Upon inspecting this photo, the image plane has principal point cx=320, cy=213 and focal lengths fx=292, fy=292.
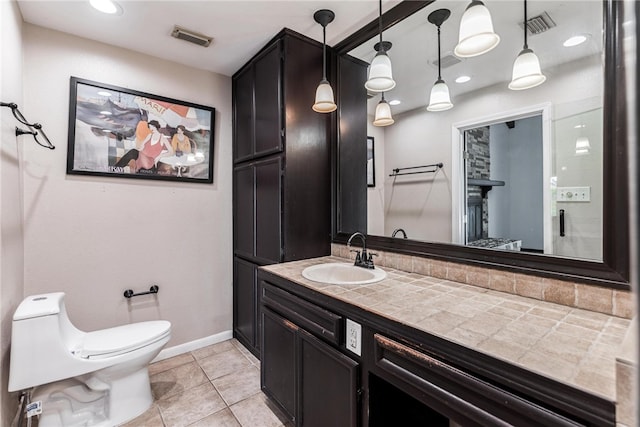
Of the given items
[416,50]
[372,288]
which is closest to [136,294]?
[372,288]

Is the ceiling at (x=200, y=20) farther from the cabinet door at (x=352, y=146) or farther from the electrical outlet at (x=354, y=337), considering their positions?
the electrical outlet at (x=354, y=337)

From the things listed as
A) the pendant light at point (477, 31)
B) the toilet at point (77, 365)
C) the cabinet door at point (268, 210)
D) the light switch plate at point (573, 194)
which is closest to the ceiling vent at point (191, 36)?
the cabinet door at point (268, 210)

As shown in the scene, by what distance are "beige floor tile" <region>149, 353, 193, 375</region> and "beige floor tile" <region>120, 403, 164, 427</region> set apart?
469 mm

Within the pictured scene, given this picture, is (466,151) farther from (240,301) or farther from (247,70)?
(240,301)

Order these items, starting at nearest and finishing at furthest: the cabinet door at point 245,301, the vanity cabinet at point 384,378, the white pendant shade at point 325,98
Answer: the vanity cabinet at point 384,378 → the white pendant shade at point 325,98 → the cabinet door at point 245,301

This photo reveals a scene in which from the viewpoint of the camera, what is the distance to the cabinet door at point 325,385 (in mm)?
1170

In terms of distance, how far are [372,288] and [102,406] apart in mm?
1718

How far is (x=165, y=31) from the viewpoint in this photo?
2.02 m

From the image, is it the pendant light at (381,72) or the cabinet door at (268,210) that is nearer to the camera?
the pendant light at (381,72)

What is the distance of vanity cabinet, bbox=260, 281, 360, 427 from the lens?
121cm

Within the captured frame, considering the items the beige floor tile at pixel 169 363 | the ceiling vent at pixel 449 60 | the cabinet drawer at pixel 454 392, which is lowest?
the beige floor tile at pixel 169 363

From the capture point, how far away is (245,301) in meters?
2.51

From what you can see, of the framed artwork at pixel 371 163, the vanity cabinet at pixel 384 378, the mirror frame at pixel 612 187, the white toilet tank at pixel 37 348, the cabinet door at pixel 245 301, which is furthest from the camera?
the cabinet door at pixel 245 301

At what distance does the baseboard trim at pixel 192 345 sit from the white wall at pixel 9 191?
894mm
